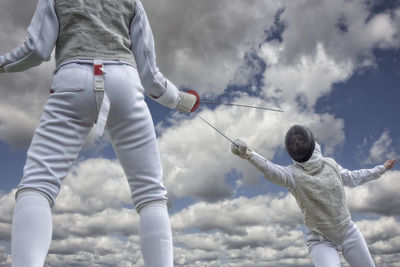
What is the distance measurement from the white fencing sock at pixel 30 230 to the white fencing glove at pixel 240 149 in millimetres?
2642

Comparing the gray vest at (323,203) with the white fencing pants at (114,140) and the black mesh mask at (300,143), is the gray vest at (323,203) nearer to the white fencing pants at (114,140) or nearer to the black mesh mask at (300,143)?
the black mesh mask at (300,143)

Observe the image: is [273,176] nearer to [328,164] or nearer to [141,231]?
[328,164]

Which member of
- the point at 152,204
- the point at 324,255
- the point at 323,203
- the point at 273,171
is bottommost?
the point at 152,204

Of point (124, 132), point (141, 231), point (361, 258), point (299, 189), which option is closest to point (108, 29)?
point (124, 132)

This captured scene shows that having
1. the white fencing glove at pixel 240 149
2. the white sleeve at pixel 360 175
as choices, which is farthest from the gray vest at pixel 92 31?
the white sleeve at pixel 360 175

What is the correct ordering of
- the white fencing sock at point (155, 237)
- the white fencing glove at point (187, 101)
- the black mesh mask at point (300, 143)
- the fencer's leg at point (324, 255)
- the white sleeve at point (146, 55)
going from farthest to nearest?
the black mesh mask at point (300, 143)
the fencer's leg at point (324, 255)
the white fencing glove at point (187, 101)
the white sleeve at point (146, 55)
the white fencing sock at point (155, 237)

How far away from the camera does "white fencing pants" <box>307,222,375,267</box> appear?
4660 mm

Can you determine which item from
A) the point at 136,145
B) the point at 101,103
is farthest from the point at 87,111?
the point at 136,145

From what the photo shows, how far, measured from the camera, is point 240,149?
4.48 metres

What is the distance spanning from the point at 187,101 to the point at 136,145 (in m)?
1.10

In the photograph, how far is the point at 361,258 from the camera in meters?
4.75

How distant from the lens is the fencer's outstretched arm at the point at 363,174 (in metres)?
5.44

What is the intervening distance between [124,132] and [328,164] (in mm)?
3567

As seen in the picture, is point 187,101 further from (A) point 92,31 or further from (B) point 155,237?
(B) point 155,237
